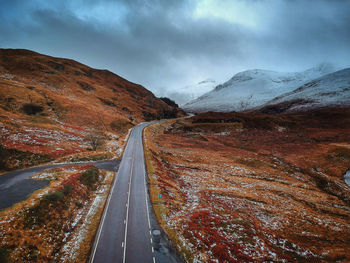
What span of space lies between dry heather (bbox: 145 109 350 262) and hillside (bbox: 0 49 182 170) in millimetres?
23530

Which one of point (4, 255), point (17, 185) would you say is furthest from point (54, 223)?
point (17, 185)

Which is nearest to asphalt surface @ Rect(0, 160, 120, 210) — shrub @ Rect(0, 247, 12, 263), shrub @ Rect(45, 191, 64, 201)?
shrub @ Rect(45, 191, 64, 201)

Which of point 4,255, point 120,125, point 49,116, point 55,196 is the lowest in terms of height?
point 4,255

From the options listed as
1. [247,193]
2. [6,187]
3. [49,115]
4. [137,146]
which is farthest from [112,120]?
[247,193]

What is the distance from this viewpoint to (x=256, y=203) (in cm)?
2950

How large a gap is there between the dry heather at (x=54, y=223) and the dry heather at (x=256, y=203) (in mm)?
9334

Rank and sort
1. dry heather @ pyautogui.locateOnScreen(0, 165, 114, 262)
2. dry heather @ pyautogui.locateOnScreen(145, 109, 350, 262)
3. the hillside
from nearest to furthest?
dry heather @ pyautogui.locateOnScreen(0, 165, 114, 262) → dry heather @ pyautogui.locateOnScreen(145, 109, 350, 262) → the hillside

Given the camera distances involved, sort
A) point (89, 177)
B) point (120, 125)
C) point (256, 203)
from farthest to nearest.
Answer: point (120, 125) < point (89, 177) < point (256, 203)

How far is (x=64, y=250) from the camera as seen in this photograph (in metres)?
16.5

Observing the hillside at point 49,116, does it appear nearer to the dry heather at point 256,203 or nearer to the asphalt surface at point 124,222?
the asphalt surface at point 124,222

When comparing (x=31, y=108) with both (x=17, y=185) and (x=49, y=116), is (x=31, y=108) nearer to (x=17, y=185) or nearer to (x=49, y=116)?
(x=49, y=116)

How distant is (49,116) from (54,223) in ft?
209

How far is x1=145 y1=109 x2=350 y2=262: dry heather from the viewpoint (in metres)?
18.4

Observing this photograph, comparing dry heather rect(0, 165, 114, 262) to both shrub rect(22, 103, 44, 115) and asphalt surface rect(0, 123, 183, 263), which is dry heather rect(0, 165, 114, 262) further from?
shrub rect(22, 103, 44, 115)
